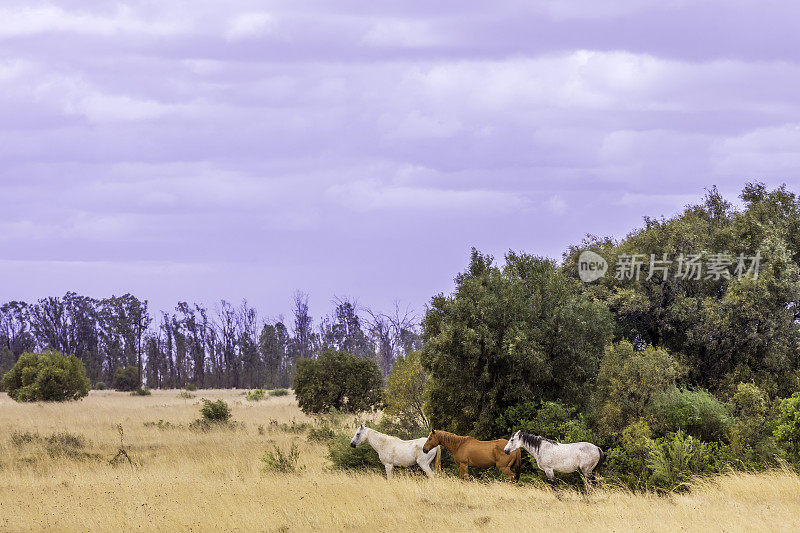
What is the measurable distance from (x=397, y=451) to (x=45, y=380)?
3690cm

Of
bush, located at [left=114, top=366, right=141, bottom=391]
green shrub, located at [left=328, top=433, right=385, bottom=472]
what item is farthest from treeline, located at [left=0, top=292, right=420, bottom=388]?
green shrub, located at [left=328, top=433, right=385, bottom=472]

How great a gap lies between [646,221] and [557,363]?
11.8 meters

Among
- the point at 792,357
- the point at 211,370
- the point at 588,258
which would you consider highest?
the point at 588,258

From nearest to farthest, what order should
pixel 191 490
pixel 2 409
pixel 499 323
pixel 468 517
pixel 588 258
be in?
pixel 468 517 → pixel 191 490 → pixel 499 323 → pixel 588 258 → pixel 2 409

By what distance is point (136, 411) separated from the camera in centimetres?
3988

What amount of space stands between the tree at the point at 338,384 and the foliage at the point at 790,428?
1996 cm

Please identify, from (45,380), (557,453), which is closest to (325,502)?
(557,453)

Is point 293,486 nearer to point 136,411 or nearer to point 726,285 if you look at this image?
point 726,285

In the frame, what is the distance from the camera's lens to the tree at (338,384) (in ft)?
114

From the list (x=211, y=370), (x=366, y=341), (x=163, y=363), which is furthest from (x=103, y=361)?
(x=366, y=341)

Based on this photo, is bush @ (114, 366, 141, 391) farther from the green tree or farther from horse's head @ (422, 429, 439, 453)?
horse's head @ (422, 429, 439, 453)

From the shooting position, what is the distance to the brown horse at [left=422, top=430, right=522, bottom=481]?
1620 centimetres

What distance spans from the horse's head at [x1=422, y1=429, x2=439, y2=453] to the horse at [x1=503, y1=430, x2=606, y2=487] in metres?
1.59

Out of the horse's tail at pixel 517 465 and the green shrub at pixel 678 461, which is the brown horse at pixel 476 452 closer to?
the horse's tail at pixel 517 465
